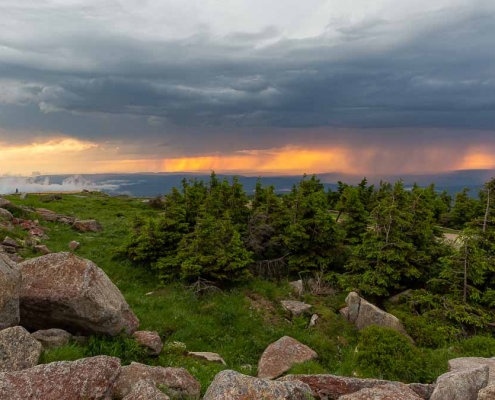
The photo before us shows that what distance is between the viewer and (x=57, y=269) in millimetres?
13758

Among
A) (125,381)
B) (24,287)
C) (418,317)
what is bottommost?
(418,317)

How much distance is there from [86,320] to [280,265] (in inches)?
760

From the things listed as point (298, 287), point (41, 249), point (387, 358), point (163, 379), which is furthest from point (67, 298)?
point (41, 249)

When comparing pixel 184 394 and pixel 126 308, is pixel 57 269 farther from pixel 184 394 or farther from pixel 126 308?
pixel 184 394

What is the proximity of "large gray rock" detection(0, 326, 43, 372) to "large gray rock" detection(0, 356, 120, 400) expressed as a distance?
1268mm

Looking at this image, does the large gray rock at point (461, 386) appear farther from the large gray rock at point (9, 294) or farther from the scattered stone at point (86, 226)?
the scattered stone at point (86, 226)

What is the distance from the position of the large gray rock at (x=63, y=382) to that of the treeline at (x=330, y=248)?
50.7 ft

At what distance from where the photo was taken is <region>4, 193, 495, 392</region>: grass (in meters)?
14.8

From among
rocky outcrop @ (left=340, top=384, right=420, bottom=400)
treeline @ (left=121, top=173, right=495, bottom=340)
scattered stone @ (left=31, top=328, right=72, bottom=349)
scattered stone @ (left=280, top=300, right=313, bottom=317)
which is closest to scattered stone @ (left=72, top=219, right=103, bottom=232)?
treeline @ (left=121, top=173, right=495, bottom=340)

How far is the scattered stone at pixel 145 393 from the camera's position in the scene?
8.54 metres

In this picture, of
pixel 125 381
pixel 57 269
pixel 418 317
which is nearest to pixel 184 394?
pixel 125 381

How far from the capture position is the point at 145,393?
8.62 metres

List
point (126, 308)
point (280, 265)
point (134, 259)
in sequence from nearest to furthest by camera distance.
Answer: point (126, 308), point (134, 259), point (280, 265)

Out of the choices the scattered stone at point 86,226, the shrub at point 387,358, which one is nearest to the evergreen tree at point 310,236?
the shrub at point 387,358
